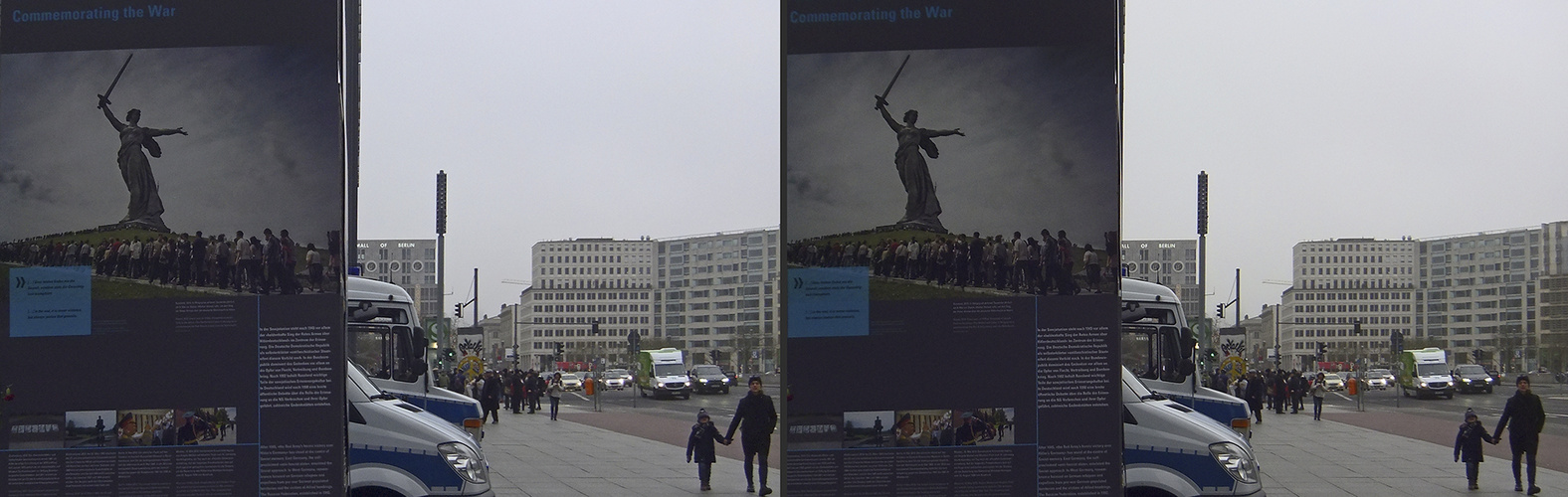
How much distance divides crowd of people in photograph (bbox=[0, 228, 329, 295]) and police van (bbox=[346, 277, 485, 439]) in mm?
7805

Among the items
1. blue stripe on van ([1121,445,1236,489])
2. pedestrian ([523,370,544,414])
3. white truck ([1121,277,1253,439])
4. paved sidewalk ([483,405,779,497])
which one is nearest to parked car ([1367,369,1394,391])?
pedestrian ([523,370,544,414])

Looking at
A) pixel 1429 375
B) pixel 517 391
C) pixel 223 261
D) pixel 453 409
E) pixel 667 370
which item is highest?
pixel 223 261

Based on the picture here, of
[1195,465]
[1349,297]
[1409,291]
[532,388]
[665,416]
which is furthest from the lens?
[1409,291]

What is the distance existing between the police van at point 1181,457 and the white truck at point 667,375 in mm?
42572

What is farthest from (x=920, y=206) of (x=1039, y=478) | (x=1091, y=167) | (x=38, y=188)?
(x=38, y=188)

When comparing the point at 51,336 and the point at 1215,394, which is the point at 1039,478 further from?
the point at 1215,394

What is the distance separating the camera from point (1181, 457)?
27.1 feet

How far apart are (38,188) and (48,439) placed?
4.09 feet

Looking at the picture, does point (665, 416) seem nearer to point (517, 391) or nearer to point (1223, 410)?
point (517, 391)

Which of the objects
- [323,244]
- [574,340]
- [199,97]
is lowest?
[574,340]

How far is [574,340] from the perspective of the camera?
115500mm

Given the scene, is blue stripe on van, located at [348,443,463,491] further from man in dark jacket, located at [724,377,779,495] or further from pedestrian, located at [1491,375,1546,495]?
pedestrian, located at [1491,375,1546,495]

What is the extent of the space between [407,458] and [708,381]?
4337 centimetres

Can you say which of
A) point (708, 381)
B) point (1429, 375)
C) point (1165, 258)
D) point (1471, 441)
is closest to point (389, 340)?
point (1471, 441)
